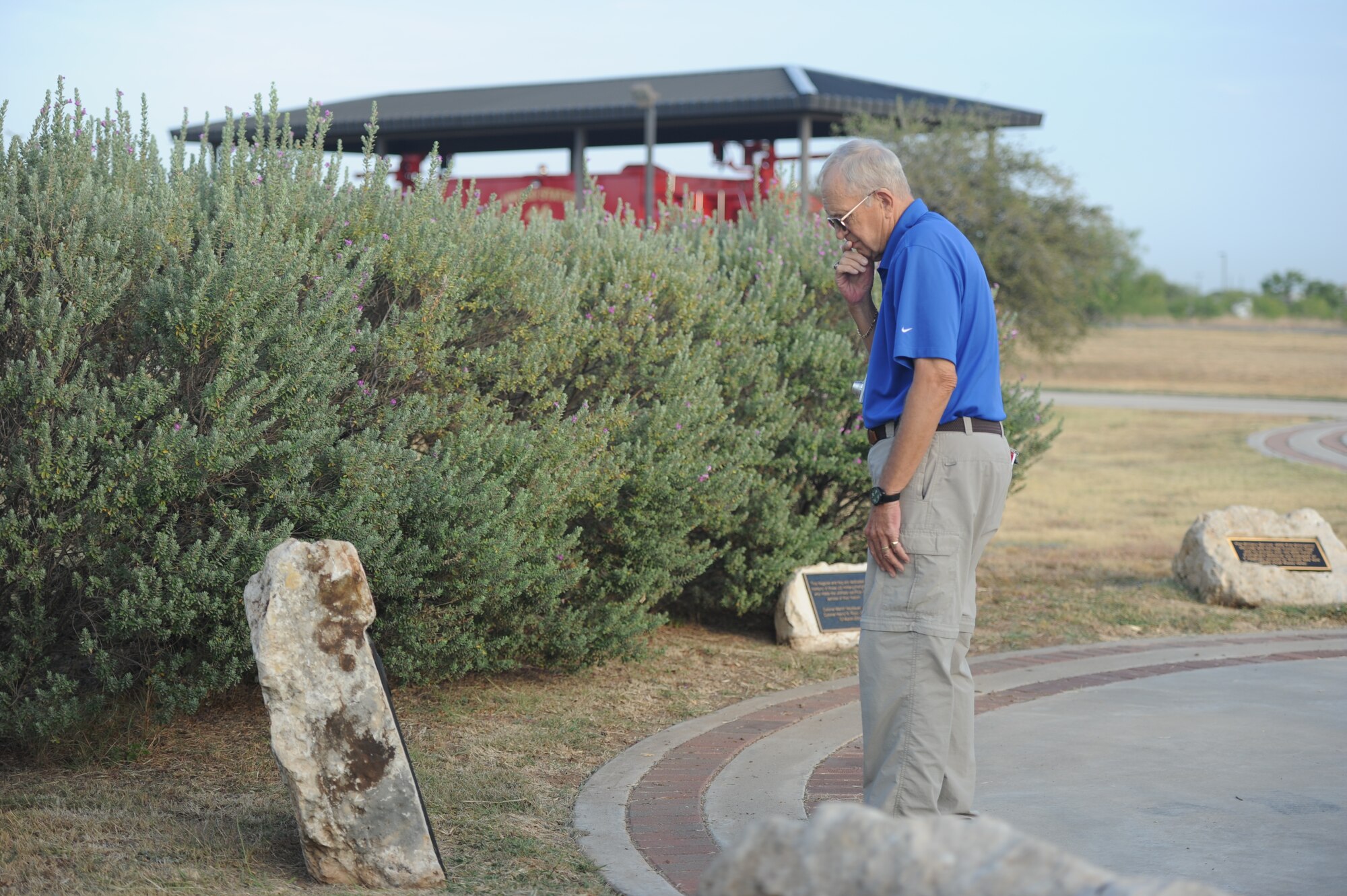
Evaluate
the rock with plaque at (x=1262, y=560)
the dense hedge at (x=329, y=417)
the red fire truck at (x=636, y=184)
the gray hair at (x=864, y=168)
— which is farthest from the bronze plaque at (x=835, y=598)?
the red fire truck at (x=636, y=184)

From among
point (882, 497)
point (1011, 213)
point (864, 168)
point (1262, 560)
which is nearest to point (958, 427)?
point (882, 497)

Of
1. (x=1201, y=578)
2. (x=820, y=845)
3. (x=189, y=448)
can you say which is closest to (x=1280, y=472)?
(x=1201, y=578)

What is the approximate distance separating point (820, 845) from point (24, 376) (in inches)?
143

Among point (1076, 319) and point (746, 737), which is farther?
point (1076, 319)

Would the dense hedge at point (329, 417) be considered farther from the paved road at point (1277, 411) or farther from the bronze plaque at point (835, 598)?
the paved road at point (1277, 411)

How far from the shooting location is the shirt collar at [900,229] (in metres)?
3.71

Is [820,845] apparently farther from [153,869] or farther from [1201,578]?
[1201,578]

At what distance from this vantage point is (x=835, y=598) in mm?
7320

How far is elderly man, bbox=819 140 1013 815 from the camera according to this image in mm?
3533

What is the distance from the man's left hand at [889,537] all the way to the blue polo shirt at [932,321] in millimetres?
284

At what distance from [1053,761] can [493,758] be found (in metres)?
Answer: 2.21

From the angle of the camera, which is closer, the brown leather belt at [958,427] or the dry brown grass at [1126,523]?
the brown leather belt at [958,427]

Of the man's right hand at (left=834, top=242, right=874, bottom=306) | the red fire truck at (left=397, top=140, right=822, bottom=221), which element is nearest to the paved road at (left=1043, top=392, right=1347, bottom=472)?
the red fire truck at (left=397, top=140, right=822, bottom=221)

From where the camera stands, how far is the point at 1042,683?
6.43 metres
